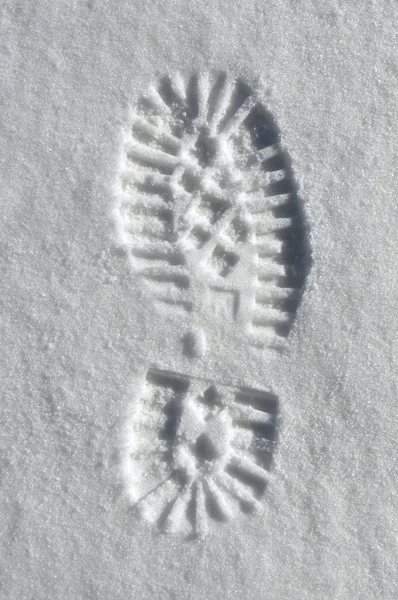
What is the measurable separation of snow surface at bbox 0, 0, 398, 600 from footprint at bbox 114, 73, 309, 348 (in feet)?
0.07

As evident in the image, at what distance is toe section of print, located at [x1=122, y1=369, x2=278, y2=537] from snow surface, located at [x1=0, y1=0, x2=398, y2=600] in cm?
2

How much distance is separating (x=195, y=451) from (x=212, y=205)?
0.32 meters

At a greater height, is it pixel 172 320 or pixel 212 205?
pixel 212 205

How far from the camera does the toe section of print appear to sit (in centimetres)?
93

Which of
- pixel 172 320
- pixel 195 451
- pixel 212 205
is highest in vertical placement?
pixel 212 205

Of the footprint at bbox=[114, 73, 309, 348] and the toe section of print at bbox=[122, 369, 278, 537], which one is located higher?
the footprint at bbox=[114, 73, 309, 348]

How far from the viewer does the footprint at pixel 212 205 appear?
37.9 inches

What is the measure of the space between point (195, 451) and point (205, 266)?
0.24 meters

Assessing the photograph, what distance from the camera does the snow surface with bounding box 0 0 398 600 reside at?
93 cm

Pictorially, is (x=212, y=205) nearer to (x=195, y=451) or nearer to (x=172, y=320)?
(x=172, y=320)

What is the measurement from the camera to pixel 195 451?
949 mm

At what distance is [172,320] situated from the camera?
96 cm

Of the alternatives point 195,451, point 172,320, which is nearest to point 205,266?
point 172,320

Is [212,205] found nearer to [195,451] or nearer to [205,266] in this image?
[205,266]
